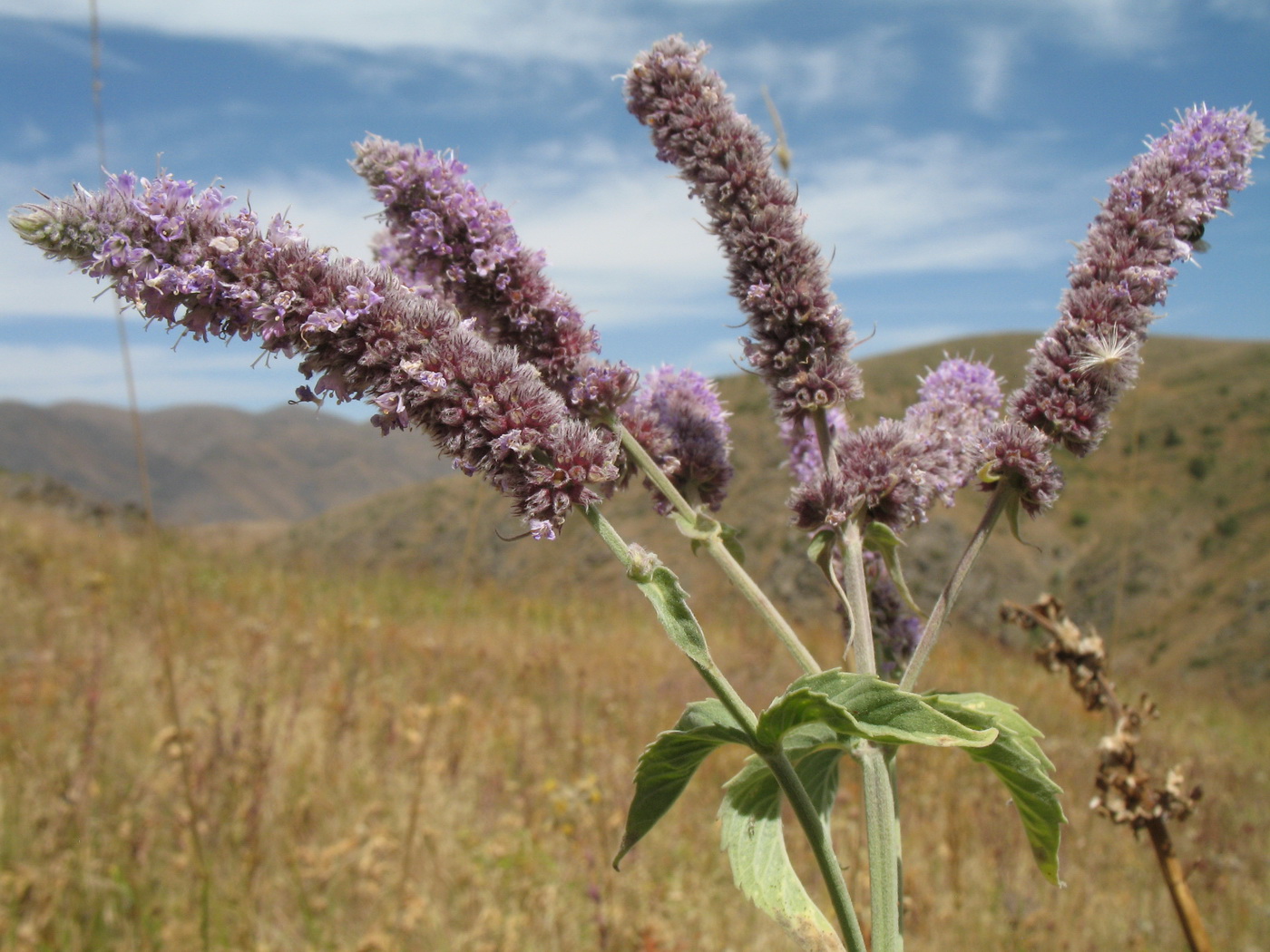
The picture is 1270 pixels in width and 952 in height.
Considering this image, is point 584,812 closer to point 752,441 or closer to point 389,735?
point 389,735

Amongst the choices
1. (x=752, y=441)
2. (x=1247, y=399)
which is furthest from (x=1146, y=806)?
(x=1247, y=399)

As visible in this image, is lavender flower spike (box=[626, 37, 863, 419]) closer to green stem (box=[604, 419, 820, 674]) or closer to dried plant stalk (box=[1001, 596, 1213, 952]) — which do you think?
green stem (box=[604, 419, 820, 674])

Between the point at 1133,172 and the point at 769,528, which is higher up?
the point at 769,528

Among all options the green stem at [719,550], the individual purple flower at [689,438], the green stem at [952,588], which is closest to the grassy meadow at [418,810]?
the green stem at [952,588]

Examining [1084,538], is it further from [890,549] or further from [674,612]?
[674,612]

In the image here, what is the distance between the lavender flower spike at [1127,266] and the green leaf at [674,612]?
1172 millimetres

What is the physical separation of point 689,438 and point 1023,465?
39.6 inches

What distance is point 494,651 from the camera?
46.9ft

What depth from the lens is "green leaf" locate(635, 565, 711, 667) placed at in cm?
175

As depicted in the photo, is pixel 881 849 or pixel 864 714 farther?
pixel 881 849

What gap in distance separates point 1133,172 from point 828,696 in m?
1.78

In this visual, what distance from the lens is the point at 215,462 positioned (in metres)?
181

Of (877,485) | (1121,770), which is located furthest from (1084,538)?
(877,485)

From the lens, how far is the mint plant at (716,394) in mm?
1819
